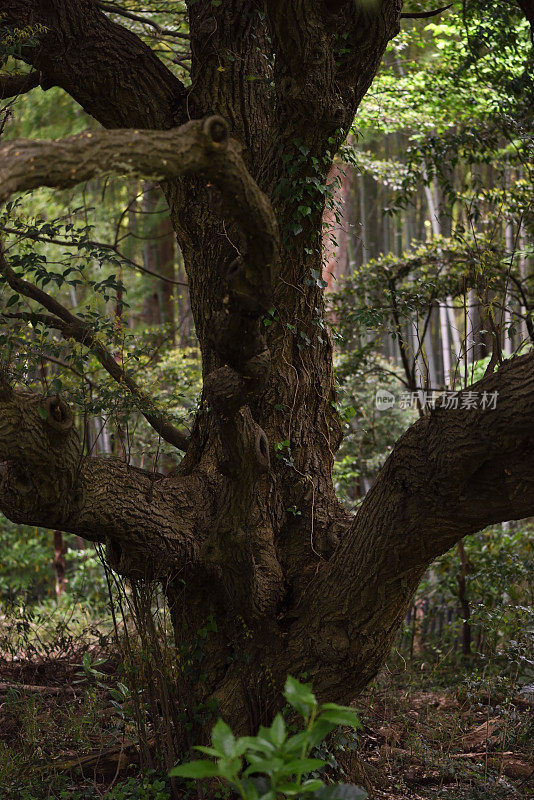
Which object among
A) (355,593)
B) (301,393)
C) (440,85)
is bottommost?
(355,593)

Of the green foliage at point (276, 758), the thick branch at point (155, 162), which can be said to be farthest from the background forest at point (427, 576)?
the green foliage at point (276, 758)

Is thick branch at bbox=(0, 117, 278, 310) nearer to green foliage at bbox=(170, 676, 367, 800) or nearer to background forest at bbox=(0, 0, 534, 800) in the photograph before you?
background forest at bbox=(0, 0, 534, 800)

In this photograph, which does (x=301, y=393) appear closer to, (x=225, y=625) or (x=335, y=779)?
(x=225, y=625)

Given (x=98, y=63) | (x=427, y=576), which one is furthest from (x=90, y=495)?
(x=427, y=576)

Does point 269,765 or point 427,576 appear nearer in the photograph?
point 269,765

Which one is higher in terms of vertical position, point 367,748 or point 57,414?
point 57,414

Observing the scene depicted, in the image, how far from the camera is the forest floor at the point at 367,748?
3.81 meters

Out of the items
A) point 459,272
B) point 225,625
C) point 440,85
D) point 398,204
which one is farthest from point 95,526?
point 440,85

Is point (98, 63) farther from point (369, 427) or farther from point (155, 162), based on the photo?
point (369, 427)

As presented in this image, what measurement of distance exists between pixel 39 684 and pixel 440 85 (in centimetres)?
631

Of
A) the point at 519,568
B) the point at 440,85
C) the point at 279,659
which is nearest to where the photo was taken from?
the point at 279,659

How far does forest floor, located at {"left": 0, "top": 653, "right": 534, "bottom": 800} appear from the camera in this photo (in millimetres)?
3814

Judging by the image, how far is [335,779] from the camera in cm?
386

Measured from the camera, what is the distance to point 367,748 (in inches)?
180
